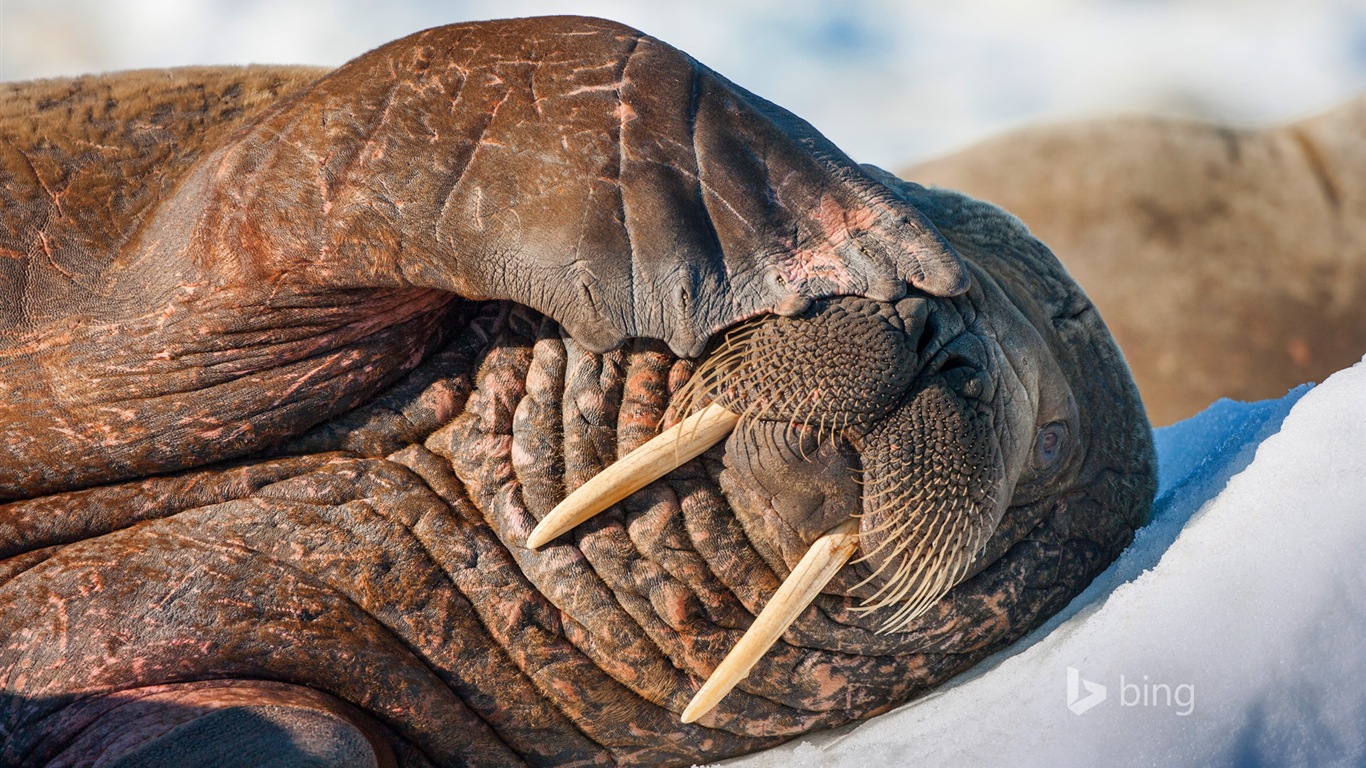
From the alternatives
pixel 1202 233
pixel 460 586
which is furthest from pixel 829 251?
pixel 1202 233

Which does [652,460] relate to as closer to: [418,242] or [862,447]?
[862,447]

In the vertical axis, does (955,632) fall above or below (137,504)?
below

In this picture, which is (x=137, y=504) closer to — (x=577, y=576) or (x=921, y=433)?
(x=577, y=576)

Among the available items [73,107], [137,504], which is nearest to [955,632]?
[137,504]

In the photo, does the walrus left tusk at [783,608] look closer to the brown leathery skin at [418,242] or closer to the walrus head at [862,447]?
the walrus head at [862,447]

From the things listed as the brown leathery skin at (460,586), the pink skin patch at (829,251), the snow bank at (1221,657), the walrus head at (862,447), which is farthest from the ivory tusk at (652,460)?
the snow bank at (1221,657)

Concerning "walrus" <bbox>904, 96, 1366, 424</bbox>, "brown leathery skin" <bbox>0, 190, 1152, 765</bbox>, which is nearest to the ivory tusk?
"brown leathery skin" <bbox>0, 190, 1152, 765</bbox>
